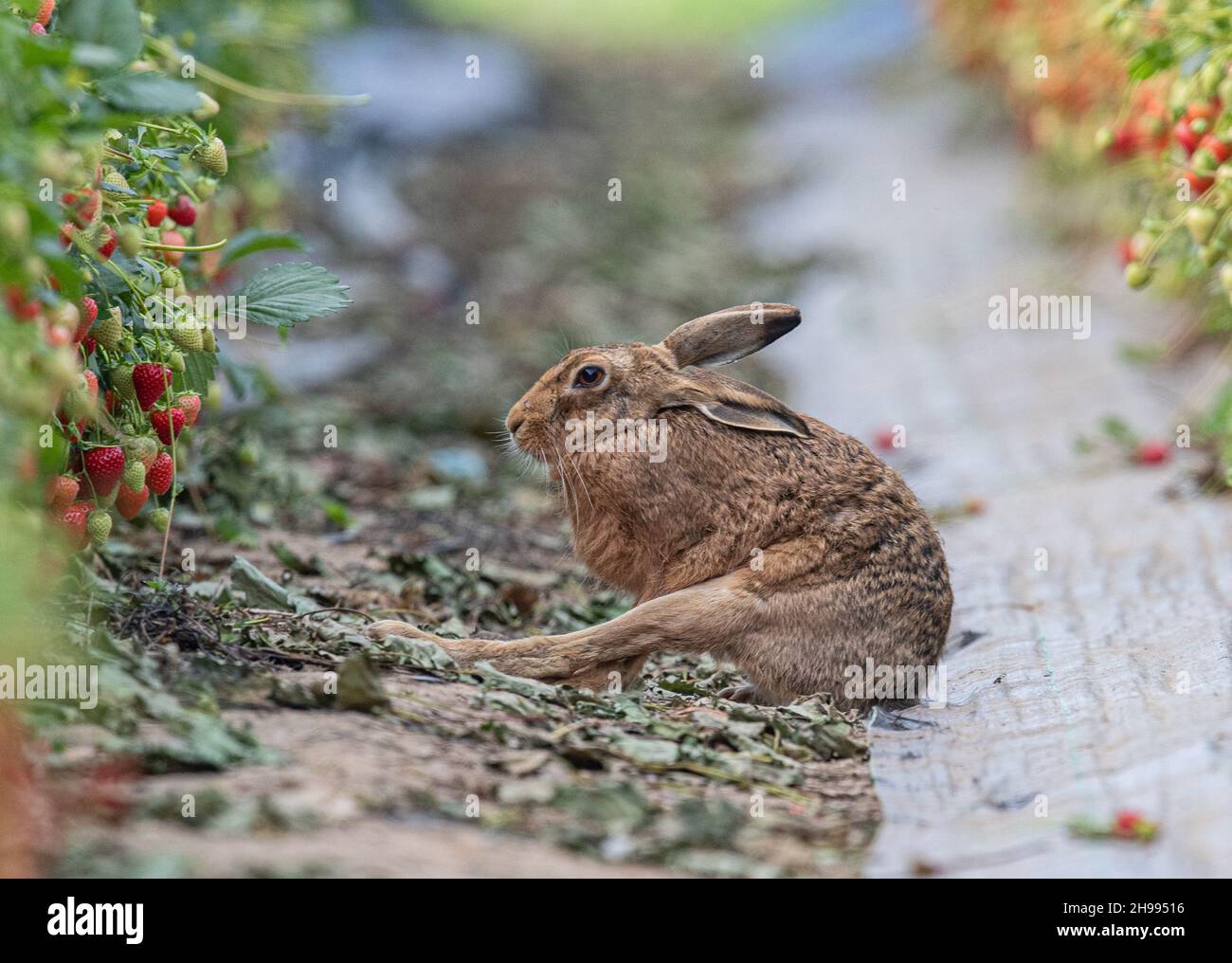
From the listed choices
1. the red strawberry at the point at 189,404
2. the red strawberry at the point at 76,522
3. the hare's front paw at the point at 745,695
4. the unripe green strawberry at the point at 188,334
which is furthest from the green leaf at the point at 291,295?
the hare's front paw at the point at 745,695

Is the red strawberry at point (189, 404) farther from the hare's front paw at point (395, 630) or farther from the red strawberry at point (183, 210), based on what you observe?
the hare's front paw at point (395, 630)

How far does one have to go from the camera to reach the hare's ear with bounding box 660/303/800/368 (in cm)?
493

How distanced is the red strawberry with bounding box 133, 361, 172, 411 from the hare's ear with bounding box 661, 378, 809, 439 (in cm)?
176

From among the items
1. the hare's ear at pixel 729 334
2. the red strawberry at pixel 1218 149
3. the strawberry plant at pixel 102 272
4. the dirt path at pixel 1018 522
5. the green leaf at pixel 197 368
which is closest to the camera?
the strawberry plant at pixel 102 272

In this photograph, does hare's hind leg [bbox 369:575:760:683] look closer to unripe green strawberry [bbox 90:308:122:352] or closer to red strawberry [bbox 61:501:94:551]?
red strawberry [bbox 61:501:94:551]

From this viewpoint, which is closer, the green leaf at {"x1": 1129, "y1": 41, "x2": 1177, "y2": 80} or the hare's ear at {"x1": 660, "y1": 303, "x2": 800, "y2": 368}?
the green leaf at {"x1": 1129, "y1": 41, "x2": 1177, "y2": 80}

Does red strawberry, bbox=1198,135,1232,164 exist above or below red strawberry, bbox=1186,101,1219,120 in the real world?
below

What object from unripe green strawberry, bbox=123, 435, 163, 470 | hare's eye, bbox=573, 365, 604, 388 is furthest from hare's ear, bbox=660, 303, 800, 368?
unripe green strawberry, bbox=123, 435, 163, 470

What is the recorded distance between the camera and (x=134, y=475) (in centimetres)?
386

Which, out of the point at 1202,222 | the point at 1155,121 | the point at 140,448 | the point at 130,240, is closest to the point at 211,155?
the point at 130,240

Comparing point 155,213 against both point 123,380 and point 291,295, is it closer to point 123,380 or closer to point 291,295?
point 291,295

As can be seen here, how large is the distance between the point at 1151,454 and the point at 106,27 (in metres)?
4.90

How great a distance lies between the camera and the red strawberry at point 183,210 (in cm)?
456

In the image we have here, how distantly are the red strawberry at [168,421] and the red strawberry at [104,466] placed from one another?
0.22 meters
